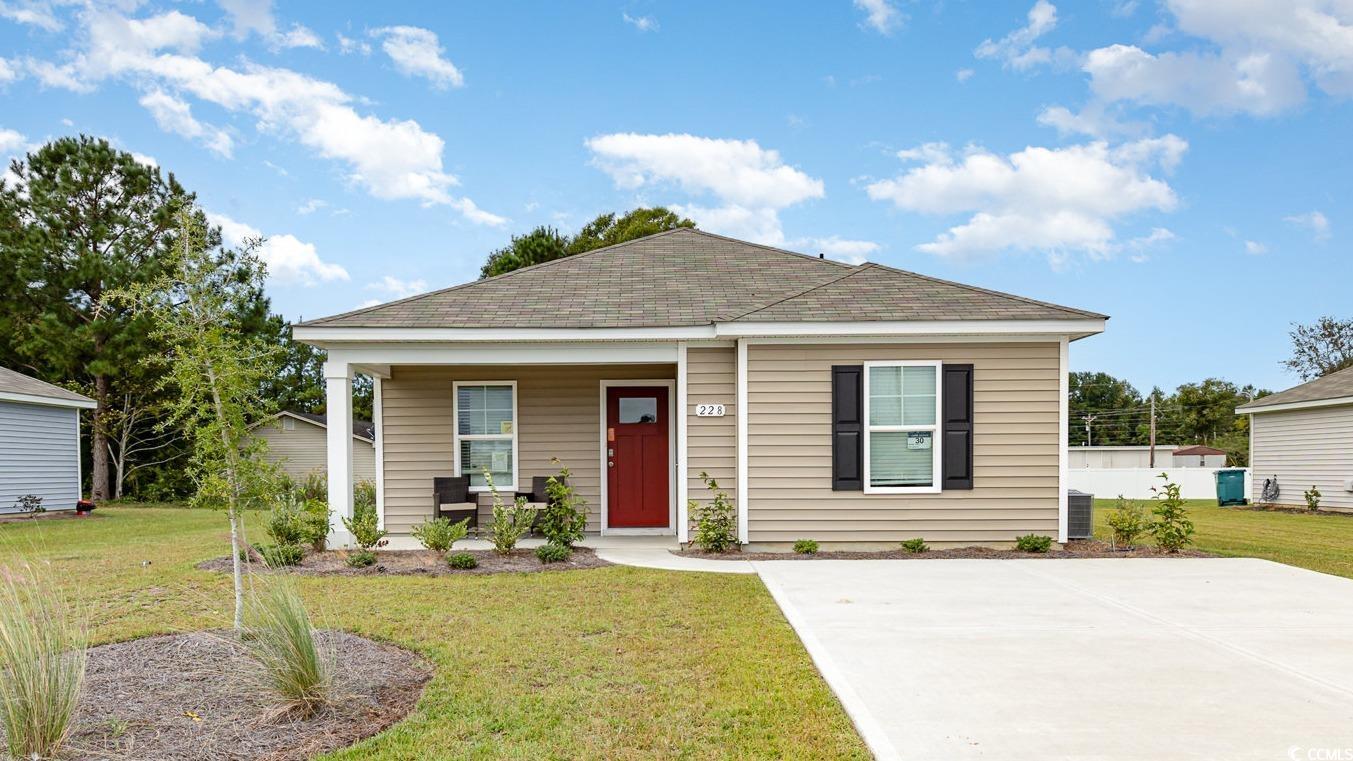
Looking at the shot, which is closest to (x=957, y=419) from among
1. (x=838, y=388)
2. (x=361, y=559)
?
(x=838, y=388)

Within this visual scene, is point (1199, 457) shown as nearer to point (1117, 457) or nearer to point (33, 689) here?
point (1117, 457)

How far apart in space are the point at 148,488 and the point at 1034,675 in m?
27.5

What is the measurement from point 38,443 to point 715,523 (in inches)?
663

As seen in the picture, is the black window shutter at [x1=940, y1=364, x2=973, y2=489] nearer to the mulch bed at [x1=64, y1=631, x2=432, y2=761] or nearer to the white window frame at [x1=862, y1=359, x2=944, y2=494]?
the white window frame at [x1=862, y1=359, x2=944, y2=494]

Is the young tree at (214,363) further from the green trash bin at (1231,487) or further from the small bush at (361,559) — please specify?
the green trash bin at (1231,487)

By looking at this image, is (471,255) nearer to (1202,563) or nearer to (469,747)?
(1202,563)

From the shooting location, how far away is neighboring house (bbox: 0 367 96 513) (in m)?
16.5

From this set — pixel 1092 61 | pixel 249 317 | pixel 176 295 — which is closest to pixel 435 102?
pixel 176 295

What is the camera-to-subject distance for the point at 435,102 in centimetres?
1550

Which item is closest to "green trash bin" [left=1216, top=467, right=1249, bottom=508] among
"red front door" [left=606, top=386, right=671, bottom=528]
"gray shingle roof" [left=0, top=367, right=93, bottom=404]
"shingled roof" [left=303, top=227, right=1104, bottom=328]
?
"shingled roof" [left=303, top=227, right=1104, bottom=328]

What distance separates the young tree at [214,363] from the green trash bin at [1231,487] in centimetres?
2287

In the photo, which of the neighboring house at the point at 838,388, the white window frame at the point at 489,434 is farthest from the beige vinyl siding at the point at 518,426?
the neighboring house at the point at 838,388

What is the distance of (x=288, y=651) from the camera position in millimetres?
3799

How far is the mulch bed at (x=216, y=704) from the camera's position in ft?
11.5
